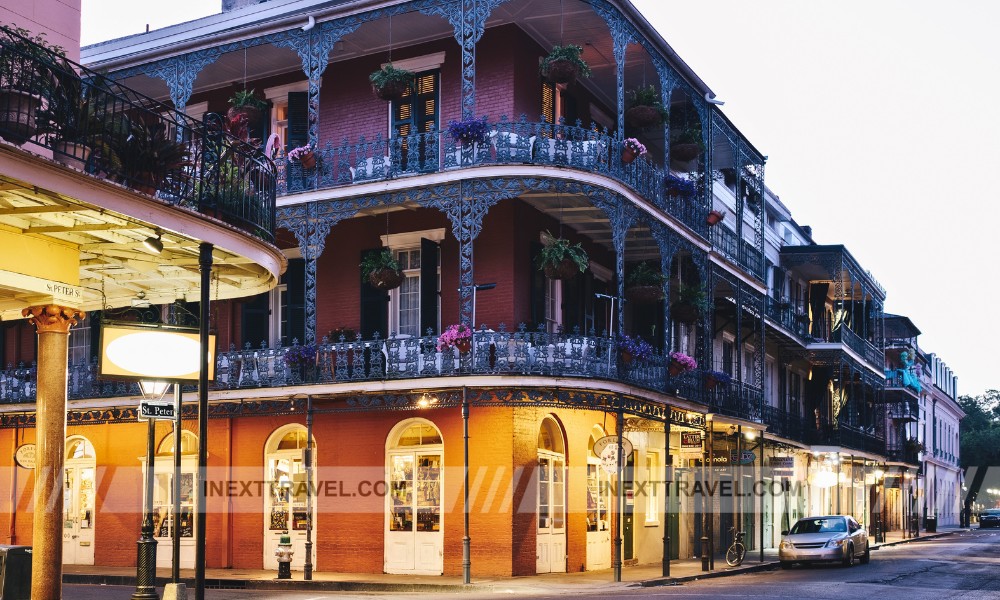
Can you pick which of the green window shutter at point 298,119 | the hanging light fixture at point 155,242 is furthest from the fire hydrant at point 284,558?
the hanging light fixture at point 155,242

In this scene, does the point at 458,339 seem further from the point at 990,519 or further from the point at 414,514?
the point at 990,519

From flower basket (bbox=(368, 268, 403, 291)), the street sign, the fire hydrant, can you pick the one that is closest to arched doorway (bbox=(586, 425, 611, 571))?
flower basket (bbox=(368, 268, 403, 291))

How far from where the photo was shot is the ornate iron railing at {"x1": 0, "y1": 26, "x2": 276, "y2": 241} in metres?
10.2

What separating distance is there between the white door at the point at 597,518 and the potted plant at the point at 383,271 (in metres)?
5.45

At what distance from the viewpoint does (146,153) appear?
36.3ft

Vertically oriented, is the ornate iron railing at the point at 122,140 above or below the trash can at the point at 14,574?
above

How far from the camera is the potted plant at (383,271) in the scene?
70.9 ft

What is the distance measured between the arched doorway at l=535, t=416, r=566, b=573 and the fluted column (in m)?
11.5

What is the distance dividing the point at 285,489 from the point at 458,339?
18.6 ft

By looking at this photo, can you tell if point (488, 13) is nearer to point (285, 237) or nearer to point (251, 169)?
point (285, 237)

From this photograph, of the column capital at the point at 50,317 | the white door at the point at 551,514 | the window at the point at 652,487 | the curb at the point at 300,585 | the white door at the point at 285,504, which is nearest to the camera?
the column capital at the point at 50,317

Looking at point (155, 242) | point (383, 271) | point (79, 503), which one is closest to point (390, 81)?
point (383, 271)

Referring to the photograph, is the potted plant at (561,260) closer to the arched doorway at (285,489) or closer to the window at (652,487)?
the arched doorway at (285,489)

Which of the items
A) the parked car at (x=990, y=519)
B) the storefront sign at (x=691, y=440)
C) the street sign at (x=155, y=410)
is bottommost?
the parked car at (x=990, y=519)
